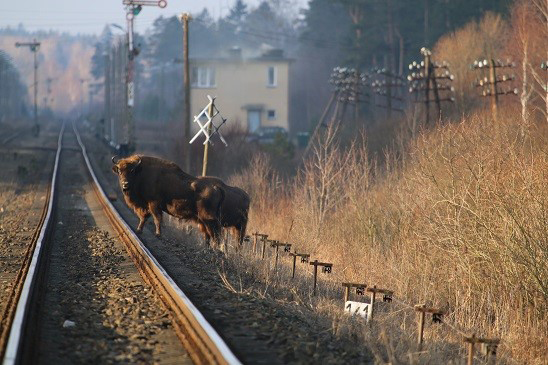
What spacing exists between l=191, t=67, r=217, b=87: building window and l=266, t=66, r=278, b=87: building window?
4.97 meters

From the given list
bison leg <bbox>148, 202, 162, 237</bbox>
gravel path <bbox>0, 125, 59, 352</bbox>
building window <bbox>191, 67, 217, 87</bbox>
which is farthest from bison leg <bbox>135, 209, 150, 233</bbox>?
building window <bbox>191, 67, 217, 87</bbox>

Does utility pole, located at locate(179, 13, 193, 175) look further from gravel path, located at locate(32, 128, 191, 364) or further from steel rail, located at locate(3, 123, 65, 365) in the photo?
gravel path, located at locate(32, 128, 191, 364)

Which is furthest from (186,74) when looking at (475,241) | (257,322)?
(257,322)

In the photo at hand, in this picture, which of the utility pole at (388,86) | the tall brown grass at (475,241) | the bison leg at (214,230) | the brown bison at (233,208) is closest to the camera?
the tall brown grass at (475,241)

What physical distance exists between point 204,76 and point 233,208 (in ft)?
208

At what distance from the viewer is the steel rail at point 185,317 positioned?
907cm

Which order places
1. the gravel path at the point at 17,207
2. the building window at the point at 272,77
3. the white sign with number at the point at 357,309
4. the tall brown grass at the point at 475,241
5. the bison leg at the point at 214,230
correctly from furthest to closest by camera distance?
A: the building window at the point at 272,77 → the bison leg at the point at 214,230 → the tall brown grass at the point at 475,241 → the gravel path at the point at 17,207 → the white sign with number at the point at 357,309

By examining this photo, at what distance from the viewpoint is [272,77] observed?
83938 mm

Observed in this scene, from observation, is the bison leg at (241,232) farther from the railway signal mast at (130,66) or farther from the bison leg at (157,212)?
the railway signal mast at (130,66)

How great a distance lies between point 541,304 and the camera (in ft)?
47.8

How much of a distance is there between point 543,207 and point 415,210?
18.4ft

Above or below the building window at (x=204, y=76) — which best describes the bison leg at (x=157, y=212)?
below

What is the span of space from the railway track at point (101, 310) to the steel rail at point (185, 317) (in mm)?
13

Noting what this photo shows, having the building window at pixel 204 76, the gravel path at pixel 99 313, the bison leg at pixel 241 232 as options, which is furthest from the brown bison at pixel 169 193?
the building window at pixel 204 76
